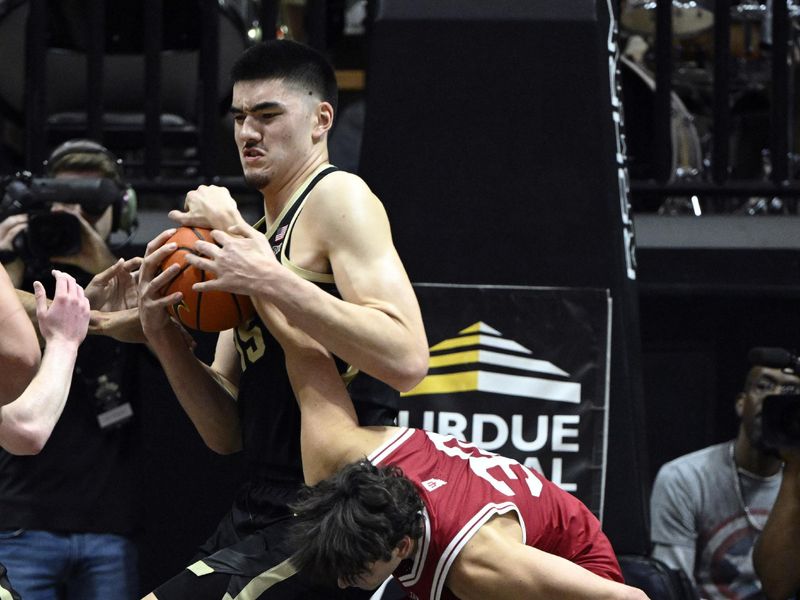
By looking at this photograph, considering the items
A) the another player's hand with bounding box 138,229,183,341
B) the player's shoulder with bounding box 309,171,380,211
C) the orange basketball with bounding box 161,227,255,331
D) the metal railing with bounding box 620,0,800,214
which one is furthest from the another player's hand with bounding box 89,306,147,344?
the metal railing with bounding box 620,0,800,214

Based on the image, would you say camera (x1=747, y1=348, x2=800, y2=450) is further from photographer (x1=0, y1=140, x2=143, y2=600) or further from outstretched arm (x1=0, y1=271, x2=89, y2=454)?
outstretched arm (x1=0, y1=271, x2=89, y2=454)

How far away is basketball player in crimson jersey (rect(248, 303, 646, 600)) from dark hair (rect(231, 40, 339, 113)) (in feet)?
2.10

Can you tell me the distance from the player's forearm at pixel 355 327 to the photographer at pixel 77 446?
54.8 inches

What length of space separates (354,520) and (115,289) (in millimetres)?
1121

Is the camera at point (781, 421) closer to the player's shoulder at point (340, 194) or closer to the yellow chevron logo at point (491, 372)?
the yellow chevron logo at point (491, 372)

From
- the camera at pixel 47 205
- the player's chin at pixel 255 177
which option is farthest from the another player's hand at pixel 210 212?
the camera at pixel 47 205

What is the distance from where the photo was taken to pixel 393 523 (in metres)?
3.42

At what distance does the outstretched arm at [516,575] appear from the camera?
345cm

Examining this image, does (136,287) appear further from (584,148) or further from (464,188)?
(584,148)

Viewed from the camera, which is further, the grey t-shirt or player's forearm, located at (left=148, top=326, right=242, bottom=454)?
the grey t-shirt

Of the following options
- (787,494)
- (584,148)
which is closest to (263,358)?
(584,148)

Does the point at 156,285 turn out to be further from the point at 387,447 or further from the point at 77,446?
the point at 77,446

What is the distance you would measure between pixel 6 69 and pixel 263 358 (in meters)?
2.90

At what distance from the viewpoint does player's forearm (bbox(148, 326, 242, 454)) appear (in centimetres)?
394
